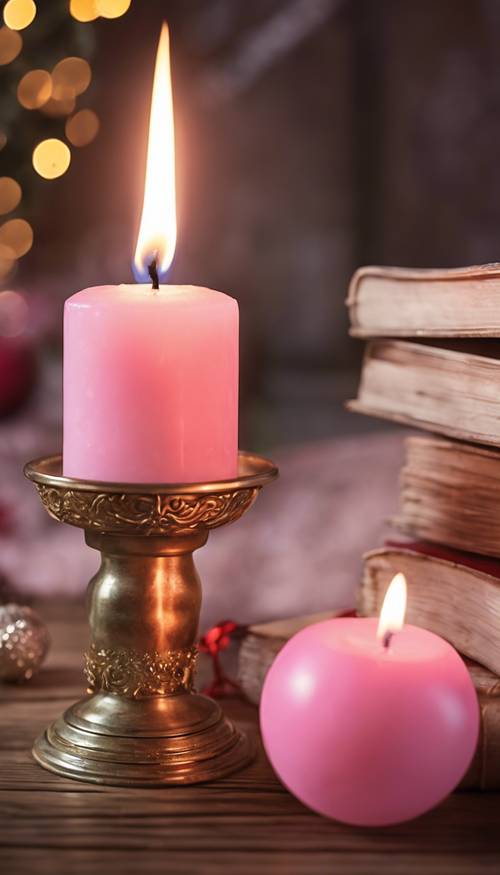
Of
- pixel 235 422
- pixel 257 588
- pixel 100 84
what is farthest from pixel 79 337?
pixel 100 84

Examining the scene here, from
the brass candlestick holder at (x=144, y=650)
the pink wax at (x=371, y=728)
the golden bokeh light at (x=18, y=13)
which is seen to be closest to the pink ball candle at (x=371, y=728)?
the pink wax at (x=371, y=728)

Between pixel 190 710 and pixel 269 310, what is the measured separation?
1573mm

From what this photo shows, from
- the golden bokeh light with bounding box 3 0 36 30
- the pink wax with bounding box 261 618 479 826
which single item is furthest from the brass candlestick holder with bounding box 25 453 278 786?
the golden bokeh light with bounding box 3 0 36 30

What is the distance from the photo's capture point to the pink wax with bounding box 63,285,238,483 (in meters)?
0.73

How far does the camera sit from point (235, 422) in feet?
2.54

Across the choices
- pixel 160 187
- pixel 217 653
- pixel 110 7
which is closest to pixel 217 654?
pixel 217 653

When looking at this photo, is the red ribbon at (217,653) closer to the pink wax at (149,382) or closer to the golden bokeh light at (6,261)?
the pink wax at (149,382)

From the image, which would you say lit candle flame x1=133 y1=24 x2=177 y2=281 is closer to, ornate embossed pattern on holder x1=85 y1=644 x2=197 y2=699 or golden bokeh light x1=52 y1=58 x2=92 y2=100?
ornate embossed pattern on holder x1=85 y1=644 x2=197 y2=699

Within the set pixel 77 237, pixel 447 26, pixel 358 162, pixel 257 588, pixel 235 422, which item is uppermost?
pixel 447 26

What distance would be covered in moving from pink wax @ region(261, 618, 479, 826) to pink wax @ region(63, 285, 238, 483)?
0.15 metres

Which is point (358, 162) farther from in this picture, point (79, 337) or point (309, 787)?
point (309, 787)

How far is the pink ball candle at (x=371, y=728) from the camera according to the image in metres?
0.64

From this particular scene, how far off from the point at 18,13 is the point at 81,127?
0.29 metres

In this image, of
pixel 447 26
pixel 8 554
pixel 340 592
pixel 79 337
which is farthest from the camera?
pixel 447 26
